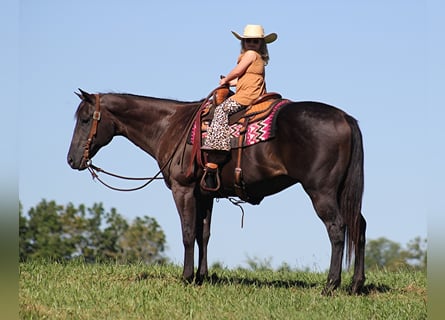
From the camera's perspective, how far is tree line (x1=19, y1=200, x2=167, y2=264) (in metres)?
35.5

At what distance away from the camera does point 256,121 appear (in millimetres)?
9148

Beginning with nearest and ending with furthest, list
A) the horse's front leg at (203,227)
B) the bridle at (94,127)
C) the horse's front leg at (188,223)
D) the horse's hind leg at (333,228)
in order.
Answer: the horse's hind leg at (333,228)
the horse's front leg at (188,223)
the horse's front leg at (203,227)
the bridle at (94,127)

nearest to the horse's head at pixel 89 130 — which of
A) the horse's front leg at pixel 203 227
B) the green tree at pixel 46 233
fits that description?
the horse's front leg at pixel 203 227

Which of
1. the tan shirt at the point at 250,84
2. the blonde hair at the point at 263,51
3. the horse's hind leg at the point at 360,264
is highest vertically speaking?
the blonde hair at the point at 263,51

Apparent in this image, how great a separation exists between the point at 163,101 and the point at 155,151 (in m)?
0.68

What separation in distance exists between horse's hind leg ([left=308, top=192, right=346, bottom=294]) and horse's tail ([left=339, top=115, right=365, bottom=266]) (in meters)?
0.09

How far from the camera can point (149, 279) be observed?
9609mm

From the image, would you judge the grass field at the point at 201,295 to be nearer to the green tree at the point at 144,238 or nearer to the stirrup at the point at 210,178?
the stirrup at the point at 210,178

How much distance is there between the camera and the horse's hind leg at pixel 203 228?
32.0 feet

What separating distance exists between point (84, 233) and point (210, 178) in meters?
30.0

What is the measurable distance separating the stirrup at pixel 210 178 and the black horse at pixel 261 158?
0.09 meters
